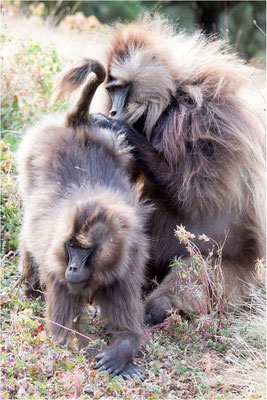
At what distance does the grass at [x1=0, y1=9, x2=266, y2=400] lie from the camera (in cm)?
372

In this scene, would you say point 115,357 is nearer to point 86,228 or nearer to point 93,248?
point 93,248

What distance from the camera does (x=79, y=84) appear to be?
4465mm

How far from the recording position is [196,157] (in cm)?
483

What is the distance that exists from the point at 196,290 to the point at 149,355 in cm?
58

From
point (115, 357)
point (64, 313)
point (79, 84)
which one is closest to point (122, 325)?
point (115, 357)

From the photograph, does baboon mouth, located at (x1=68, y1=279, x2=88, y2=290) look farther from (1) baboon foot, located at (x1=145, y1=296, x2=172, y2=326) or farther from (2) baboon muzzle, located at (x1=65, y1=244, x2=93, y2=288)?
(1) baboon foot, located at (x1=145, y1=296, x2=172, y2=326)

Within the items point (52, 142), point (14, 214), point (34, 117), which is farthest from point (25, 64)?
point (52, 142)

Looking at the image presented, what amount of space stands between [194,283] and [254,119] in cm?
148

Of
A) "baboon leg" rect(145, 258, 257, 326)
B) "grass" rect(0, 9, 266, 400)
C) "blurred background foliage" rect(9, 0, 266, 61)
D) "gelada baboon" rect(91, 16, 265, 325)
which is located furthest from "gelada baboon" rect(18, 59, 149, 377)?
"blurred background foliage" rect(9, 0, 266, 61)

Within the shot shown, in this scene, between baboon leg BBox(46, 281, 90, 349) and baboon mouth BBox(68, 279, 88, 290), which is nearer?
baboon mouth BBox(68, 279, 88, 290)

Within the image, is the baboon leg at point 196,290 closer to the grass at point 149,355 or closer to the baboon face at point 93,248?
the grass at point 149,355

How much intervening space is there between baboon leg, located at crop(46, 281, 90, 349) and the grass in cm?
7

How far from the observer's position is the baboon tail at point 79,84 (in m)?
4.45

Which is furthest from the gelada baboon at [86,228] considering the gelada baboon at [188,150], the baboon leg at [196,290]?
the baboon leg at [196,290]
